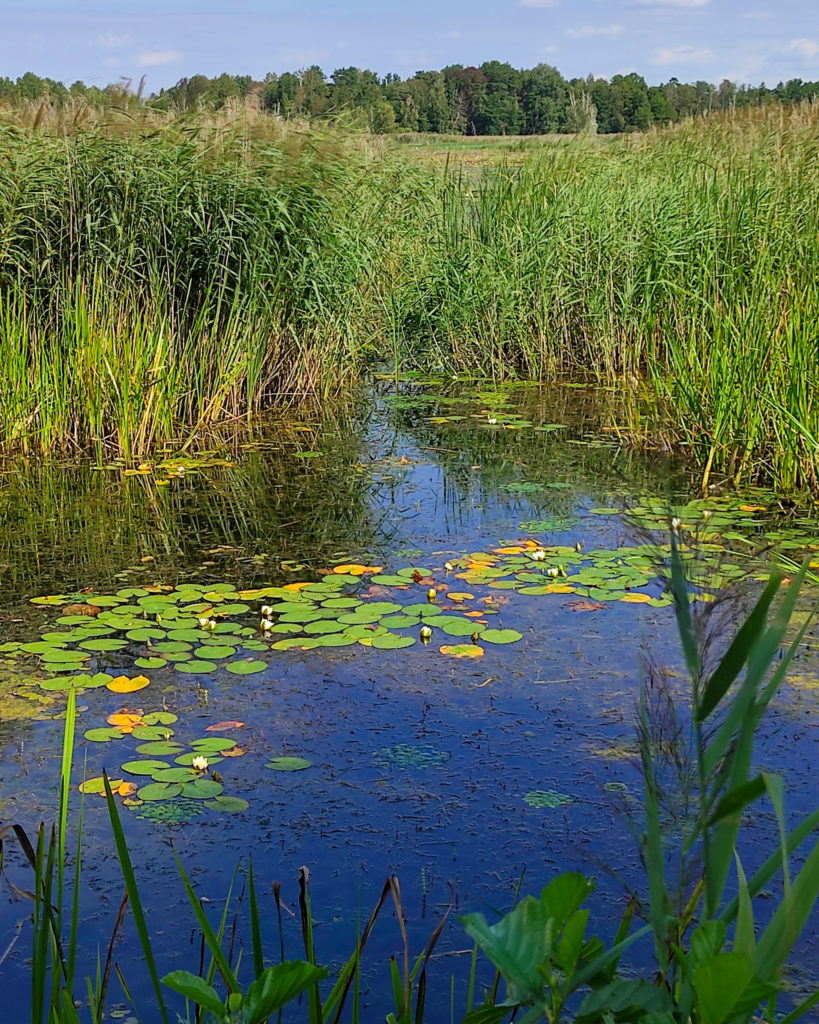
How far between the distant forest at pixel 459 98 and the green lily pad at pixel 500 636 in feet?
14.5

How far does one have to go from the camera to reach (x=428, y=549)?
4.44m

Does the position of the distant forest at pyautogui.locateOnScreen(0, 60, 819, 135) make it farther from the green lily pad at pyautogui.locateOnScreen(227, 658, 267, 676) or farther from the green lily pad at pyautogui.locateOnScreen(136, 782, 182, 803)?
the green lily pad at pyautogui.locateOnScreen(136, 782, 182, 803)

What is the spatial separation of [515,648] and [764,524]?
1.55 metres

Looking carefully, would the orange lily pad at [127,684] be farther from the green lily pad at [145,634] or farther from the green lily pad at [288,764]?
the green lily pad at [288,764]

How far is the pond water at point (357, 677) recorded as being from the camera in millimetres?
2197

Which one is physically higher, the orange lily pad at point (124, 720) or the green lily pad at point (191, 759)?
the orange lily pad at point (124, 720)

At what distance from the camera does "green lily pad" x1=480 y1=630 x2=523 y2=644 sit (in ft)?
11.3

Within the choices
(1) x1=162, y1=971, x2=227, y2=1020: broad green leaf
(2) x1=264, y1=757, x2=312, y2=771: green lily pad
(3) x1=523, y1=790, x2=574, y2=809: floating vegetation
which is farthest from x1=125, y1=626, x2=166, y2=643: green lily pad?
(1) x1=162, y1=971, x2=227, y2=1020: broad green leaf

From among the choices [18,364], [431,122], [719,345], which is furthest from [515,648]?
[431,122]

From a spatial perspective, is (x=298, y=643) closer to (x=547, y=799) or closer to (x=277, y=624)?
(x=277, y=624)

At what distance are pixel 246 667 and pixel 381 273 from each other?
5.94 metres

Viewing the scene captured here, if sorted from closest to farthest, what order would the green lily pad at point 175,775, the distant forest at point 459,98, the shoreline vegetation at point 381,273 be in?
the green lily pad at point 175,775 < the shoreline vegetation at point 381,273 < the distant forest at point 459,98

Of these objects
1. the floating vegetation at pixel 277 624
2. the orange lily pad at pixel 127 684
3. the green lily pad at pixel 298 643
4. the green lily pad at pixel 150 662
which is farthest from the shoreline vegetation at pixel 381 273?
the orange lily pad at pixel 127 684

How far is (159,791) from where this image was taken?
2.57 meters
